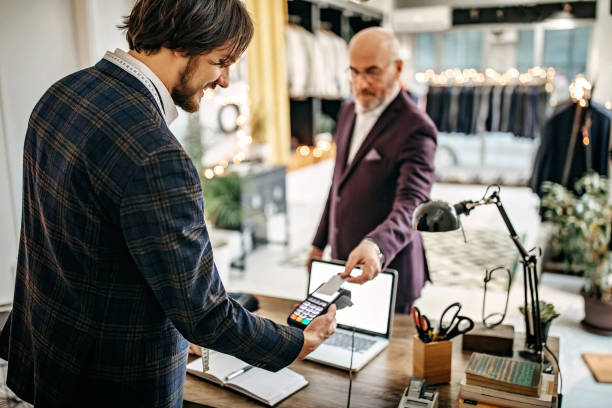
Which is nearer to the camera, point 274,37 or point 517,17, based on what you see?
point 274,37

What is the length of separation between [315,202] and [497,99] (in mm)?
3666

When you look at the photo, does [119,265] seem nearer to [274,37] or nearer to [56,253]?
[56,253]

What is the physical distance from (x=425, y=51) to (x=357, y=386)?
30.2 ft

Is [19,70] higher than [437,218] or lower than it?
higher

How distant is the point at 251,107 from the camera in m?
5.93

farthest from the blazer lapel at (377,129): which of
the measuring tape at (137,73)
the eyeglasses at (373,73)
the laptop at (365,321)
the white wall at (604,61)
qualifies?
the white wall at (604,61)

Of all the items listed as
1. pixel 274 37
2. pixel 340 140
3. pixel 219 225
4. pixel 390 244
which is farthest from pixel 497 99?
pixel 390 244

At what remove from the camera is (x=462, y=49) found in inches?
382

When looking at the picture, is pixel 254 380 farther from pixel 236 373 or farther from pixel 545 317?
pixel 545 317

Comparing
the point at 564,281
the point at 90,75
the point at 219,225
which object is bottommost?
the point at 564,281

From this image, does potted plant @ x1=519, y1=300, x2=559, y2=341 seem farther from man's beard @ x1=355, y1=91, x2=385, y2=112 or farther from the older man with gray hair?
man's beard @ x1=355, y1=91, x2=385, y2=112

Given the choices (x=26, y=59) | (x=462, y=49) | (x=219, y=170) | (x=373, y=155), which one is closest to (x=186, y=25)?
(x=373, y=155)

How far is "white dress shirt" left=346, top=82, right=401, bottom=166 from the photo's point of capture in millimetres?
2367

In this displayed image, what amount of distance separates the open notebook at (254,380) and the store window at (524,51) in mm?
8908
